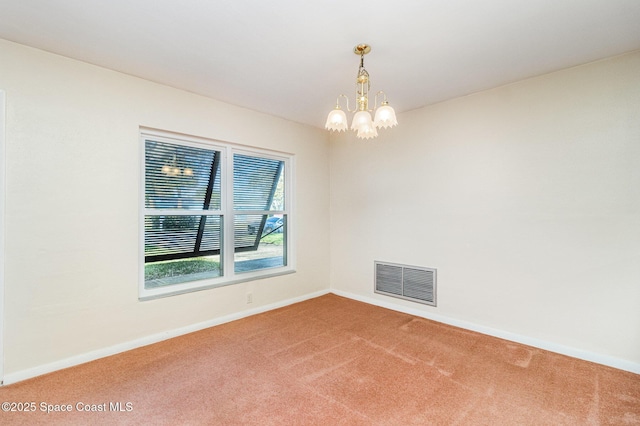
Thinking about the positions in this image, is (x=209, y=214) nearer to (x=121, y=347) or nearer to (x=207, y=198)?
(x=207, y=198)

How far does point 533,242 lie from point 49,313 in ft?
14.0

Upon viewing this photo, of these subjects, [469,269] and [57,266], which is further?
[469,269]

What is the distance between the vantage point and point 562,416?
1860 millimetres

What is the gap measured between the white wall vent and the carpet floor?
0.60 metres

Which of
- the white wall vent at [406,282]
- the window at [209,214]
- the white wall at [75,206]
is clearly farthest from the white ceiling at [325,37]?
the white wall vent at [406,282]

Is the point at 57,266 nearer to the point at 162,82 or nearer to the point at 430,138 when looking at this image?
the point at 162,82

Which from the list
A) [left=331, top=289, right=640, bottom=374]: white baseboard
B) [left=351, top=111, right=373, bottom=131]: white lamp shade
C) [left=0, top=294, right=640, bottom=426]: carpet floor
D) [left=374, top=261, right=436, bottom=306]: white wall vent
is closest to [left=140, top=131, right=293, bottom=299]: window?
[left=0, top=294, right=640, bottom=426]: carpet floor

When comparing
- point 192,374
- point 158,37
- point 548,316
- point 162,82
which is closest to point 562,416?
point 548,316

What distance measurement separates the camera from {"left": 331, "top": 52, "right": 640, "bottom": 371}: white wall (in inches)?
96.1

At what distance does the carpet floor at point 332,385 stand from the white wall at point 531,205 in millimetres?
394

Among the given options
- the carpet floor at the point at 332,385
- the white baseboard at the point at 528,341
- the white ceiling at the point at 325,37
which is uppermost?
the white ceiling at the point at 325,37

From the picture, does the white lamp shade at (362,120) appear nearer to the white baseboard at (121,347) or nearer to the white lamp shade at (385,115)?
the white lamp shade at (385,115)

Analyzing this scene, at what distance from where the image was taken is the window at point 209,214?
3068mm

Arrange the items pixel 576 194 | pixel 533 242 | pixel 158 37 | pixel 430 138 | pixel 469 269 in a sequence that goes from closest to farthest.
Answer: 1. pixel 158 37
2. pixel 576 194
3. pixel 533 242
4. pixel 469 269
5. pixel 430 138
